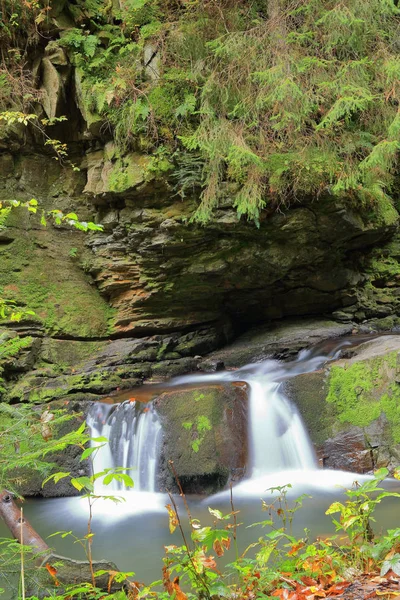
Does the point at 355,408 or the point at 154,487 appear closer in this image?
the point at 154,487

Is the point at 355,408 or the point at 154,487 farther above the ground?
the point at 355,408

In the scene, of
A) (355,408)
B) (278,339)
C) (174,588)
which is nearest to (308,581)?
(174,588)

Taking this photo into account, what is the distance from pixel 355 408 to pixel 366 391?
30 cm

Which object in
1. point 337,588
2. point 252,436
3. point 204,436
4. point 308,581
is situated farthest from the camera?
point 252,436

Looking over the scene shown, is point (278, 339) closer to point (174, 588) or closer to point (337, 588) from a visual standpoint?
point (337, 588)

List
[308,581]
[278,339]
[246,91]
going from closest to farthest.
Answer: [308,581] → [246,91] → [278,339]

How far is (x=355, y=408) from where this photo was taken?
261 inches

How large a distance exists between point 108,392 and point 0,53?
751 cm

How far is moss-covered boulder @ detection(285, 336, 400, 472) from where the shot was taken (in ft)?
20.5

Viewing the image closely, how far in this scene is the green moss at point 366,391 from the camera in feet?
21.2

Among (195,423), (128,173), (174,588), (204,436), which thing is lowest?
(204,436)

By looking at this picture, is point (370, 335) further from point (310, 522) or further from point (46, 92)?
point (46, 92)

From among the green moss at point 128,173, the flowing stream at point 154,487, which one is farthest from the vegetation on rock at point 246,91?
the flowing stream at point 154,487

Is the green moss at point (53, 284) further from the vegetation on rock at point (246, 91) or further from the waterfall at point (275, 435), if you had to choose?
the waterfall at point (275, 435)
